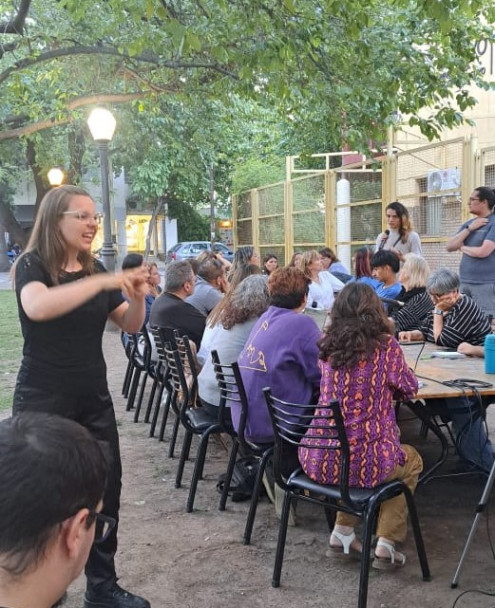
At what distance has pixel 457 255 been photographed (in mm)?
9125

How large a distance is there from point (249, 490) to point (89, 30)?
736cm

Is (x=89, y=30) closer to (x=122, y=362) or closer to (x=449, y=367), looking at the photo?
(x=122, y=362)

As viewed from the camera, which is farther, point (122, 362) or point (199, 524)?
point (122, 362)

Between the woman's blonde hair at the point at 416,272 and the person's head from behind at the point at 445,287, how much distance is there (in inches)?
37.8

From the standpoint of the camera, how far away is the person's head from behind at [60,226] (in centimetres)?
278

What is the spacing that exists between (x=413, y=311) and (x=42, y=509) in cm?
490

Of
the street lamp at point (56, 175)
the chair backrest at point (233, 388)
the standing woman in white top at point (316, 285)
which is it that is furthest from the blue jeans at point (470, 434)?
the street lamp at point (56, 175)

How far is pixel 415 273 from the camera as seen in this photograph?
5.69 m

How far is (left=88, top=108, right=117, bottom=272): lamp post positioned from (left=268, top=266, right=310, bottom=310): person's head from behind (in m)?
6.93

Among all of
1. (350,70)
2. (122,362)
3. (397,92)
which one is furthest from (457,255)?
(122,362)

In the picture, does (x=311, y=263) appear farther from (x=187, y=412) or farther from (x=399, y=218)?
(x=187, y=412)

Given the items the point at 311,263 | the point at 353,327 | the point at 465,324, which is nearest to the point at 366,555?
the point at 353,327

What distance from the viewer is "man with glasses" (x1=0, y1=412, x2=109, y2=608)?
3.73 feet

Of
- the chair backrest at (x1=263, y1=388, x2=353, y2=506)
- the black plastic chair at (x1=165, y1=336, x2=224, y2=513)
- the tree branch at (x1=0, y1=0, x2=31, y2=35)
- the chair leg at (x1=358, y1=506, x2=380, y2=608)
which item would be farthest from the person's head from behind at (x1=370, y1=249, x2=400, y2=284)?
the tree branch at (x1=0, y1=0, x2=31, y2=35)
